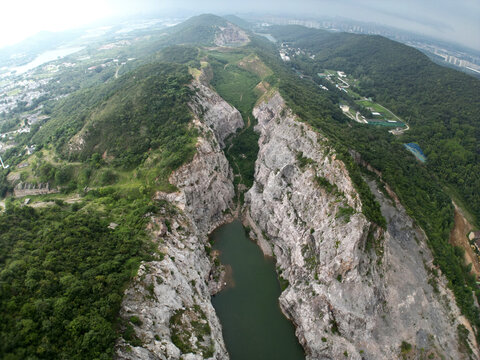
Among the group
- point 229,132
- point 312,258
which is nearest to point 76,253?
point 312,258

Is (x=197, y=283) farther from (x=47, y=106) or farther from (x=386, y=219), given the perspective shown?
(x=47, y=106)

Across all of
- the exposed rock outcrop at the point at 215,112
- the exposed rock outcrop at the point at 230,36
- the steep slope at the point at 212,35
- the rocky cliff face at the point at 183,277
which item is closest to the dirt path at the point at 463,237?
the rocky cliff face at the point at 183,277

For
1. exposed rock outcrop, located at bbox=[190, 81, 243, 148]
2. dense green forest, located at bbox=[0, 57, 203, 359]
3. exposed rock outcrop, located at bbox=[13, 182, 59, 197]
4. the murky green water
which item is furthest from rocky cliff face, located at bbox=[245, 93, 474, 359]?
exposed rock outcrop, located at bbox=[13, 182, 59, 197]

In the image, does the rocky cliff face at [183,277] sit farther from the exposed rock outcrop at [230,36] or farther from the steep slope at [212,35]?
the exposed rock outcrop at [230,36]

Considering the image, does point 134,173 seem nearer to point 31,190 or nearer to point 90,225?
point 90,225

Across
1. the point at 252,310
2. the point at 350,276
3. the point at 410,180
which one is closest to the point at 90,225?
the point at 252,310
